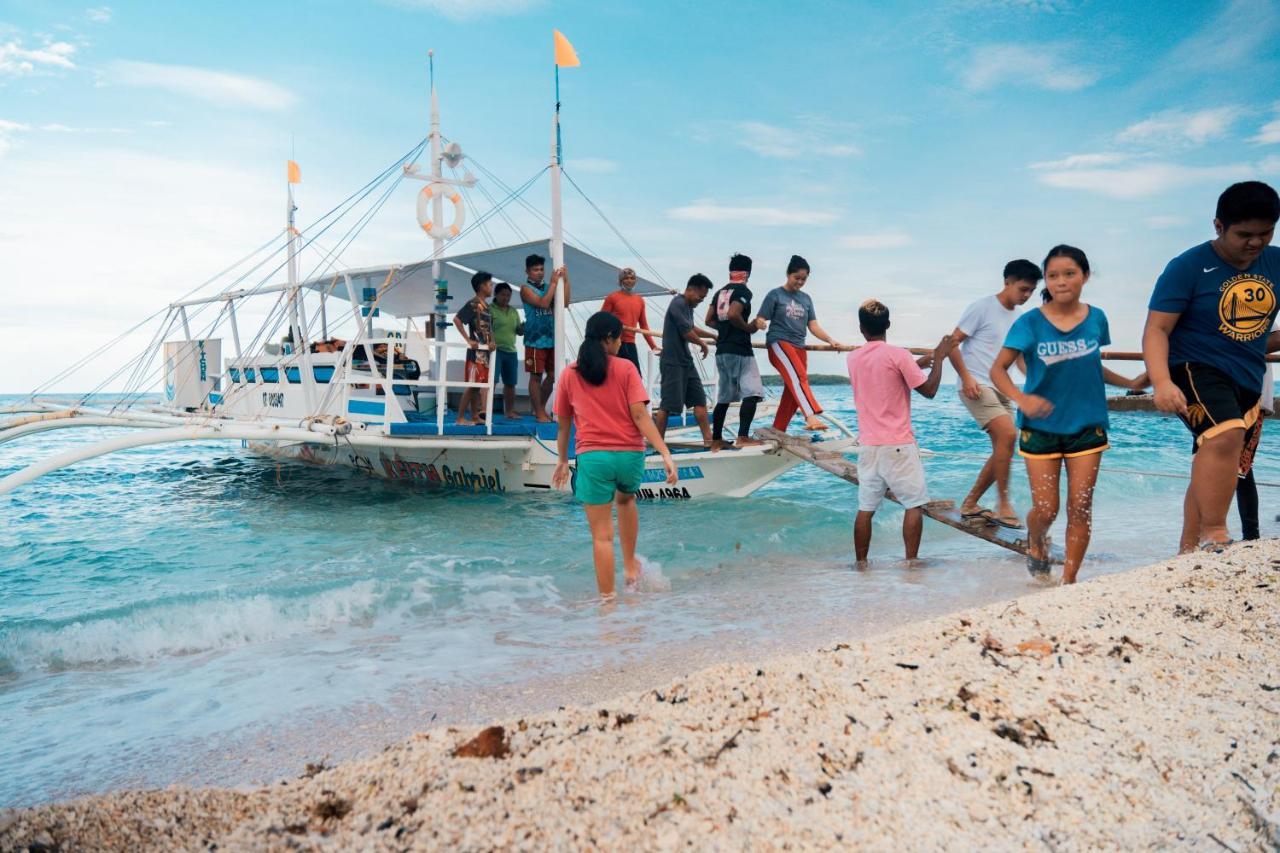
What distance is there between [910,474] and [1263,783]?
3.67m

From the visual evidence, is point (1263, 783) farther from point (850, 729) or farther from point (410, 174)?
point (410, 174)

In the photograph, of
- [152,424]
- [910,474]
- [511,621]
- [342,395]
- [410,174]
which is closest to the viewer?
[511,621]

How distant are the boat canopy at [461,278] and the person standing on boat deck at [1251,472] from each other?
24.8 ft

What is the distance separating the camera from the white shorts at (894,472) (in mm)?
5559

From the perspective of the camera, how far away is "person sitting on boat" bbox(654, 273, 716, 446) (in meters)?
8.50

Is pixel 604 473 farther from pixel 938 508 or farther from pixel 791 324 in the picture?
pixel 791 324

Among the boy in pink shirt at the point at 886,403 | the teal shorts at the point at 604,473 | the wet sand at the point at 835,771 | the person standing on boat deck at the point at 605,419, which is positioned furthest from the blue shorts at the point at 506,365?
the wet sand at the point at 835,771

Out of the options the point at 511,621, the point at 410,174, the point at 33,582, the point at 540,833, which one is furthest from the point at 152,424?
the point at 540,833

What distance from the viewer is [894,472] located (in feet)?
18.3

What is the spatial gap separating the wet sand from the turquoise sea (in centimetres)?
105

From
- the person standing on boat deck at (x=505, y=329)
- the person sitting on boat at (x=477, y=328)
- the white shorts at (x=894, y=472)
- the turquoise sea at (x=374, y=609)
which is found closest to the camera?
the turquoise sea at (x=374, y=609)

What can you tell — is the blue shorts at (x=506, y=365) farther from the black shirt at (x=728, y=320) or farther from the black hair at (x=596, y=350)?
the black hair at (x=596, y=350)

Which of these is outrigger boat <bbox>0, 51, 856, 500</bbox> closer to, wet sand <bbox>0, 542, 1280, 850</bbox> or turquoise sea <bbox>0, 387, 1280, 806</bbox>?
turquoise sea <bbox>0, 387, 1280, 806</bbox>

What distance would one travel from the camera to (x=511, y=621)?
512cm
